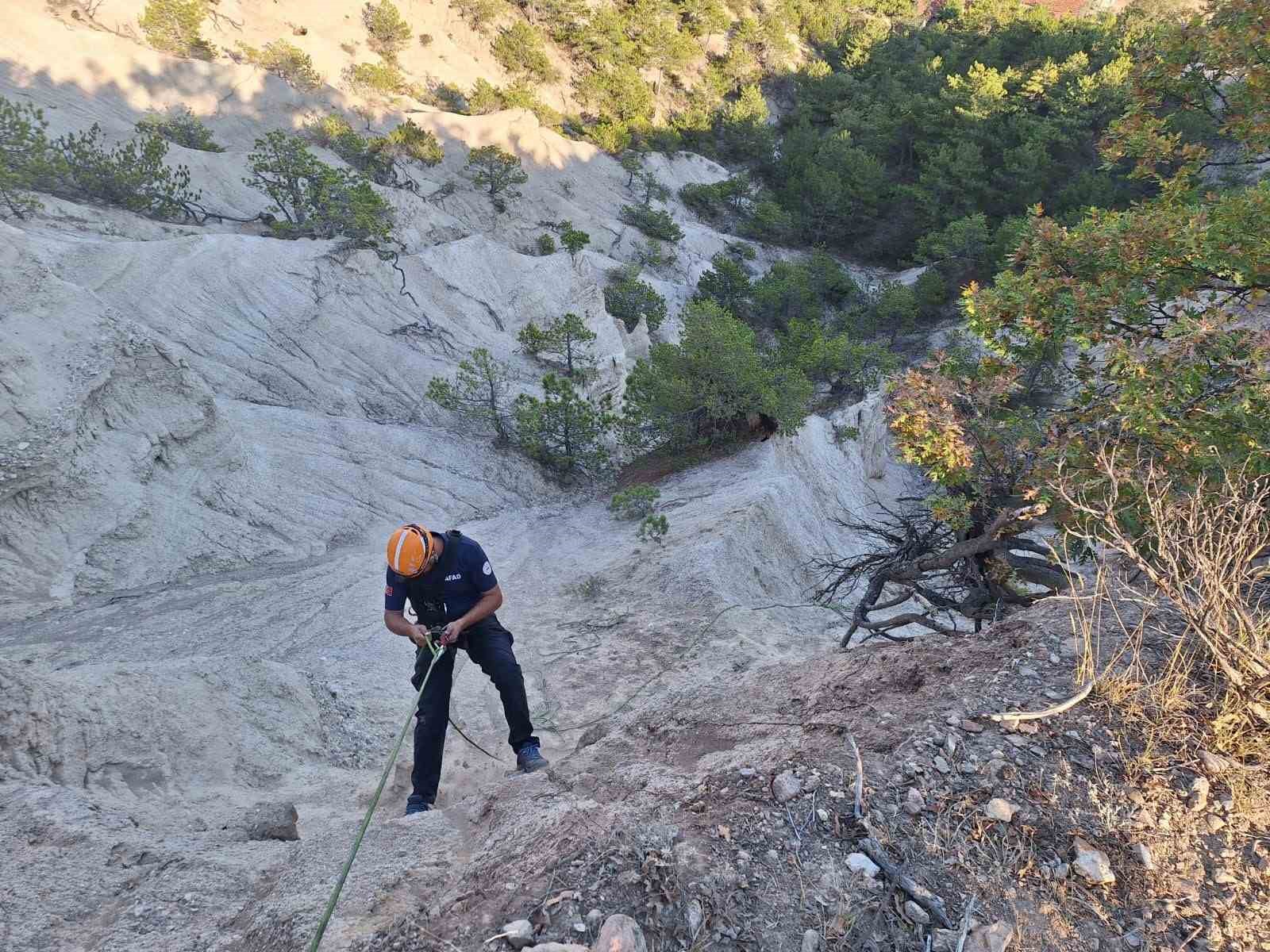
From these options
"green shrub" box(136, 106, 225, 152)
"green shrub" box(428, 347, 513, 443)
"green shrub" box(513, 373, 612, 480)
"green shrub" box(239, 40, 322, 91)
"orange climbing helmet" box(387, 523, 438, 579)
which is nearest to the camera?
"orange climbing helmet" box(387, 523, 438, 579)

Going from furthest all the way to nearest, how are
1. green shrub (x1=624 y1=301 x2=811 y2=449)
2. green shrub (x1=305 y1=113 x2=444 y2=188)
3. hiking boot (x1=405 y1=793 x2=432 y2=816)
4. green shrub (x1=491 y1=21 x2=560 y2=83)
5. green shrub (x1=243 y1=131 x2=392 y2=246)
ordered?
1. green shrub (x1=491 y1=21 x2=560 y2=83)
2. green shrub (x1=305 y1=113 x2=444 y2=188)
3. green shrub (x1=243 y1=131 x2=392 y2=246)
4. green shrub (x1=624 y1=301 x2=811 y2=449)
5. hiking boot (x1=405 y1=793 x2=432 y2=816)

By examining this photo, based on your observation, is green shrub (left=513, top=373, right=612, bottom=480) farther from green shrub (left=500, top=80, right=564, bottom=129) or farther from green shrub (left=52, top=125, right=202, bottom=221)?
green shrub (left=500, top=80, right=564, bottom=129)

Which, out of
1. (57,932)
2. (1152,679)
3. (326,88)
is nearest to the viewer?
(57,932)

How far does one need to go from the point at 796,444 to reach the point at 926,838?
11875mm

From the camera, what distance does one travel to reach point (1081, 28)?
33.0 m

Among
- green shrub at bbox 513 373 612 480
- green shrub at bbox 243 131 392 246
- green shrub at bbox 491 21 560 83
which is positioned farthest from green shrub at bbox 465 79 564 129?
green shrub at bbox 513 373 612 480

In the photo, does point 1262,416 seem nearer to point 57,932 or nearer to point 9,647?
point 57,932

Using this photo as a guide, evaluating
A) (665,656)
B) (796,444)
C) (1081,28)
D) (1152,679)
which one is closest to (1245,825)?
(1152,679)

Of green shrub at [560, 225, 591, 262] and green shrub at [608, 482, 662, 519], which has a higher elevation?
green shrub at [560, 225, 591, 262]

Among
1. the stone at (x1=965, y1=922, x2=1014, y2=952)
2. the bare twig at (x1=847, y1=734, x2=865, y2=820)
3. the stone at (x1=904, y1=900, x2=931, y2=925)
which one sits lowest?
the stone at (x1=965, y1=922, x2=1014, y2=952)

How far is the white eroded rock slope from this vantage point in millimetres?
3547

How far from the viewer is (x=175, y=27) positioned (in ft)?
80.2

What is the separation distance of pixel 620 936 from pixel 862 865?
99 centimetres

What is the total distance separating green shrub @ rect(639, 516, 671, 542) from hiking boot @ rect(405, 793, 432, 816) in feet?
21.4
